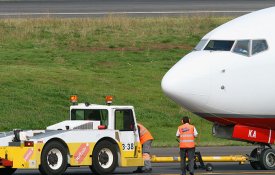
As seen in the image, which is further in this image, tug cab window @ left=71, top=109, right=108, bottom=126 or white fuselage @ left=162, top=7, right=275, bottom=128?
tug cab window @ left=71, top=109, right=108, bottom=126

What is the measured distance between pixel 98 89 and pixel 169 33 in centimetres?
1121

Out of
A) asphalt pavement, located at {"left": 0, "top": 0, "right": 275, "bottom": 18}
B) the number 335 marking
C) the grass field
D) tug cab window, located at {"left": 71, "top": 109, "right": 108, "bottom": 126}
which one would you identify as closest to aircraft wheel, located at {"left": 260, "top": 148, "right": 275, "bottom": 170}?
the number 335 marking

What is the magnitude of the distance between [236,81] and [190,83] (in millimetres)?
1304

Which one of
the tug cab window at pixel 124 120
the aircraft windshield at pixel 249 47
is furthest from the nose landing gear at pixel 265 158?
the tug cab window at pixel 124 120

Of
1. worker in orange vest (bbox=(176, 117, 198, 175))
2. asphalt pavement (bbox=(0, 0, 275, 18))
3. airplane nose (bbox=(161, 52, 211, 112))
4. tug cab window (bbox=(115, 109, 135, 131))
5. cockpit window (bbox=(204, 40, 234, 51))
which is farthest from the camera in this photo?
asphalt pavement (bbox=(0, 0, 275, 18))

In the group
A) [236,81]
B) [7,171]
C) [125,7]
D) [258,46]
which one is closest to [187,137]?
[236,81]

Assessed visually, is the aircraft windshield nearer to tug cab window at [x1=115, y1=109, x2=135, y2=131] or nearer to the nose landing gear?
the nose landing gear

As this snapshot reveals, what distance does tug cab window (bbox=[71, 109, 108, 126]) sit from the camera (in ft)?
94.8

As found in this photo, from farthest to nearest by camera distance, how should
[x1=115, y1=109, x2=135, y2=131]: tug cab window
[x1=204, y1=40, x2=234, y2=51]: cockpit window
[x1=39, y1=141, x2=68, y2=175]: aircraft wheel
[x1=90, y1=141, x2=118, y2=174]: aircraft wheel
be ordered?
[x1=115, y1=109, x2=135, y2=131]: tug cab window
[x1=204, y1=40, x2=234, y2=51]: cockpit window
[x1=90, y1=141, x2=118, y2=174]: aircraft wheel
[x1=39, y1=141, x2=68, y2=175]: aircraft wheel

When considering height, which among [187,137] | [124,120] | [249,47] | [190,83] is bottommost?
[187,137]

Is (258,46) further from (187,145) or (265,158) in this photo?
(187,145)

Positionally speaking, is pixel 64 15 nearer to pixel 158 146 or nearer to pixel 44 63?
pixel 44 63

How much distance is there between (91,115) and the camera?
29.1 metres

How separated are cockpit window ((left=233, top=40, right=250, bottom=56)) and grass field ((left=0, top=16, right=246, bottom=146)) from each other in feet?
43.0
